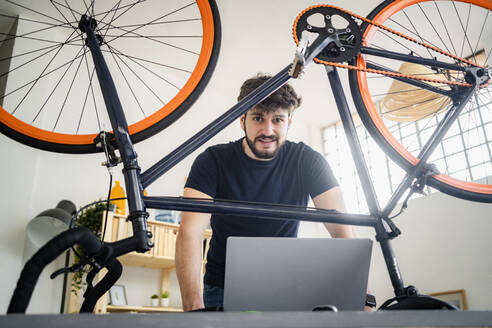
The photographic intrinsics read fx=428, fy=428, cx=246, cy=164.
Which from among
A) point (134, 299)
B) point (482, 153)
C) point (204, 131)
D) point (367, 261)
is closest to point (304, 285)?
point (367, 261)

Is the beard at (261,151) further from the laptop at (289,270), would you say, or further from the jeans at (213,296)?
the laptop at (289,270)

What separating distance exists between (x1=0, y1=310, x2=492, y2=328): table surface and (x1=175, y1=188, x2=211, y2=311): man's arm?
2.20 feet

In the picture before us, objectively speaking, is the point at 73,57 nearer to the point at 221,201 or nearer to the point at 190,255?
the point at 190,255

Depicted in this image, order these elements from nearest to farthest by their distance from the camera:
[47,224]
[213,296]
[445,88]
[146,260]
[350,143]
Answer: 1. [350,143]
2. [213,296]
3. [445,88]
4. [47,224]
5. [146,260]

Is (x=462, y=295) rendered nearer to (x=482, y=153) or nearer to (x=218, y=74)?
(x=482, y=153)

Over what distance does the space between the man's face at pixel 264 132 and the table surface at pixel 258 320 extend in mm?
1021

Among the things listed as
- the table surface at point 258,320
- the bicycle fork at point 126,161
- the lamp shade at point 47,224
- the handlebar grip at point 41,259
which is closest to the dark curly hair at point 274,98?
the bicycle fork at point 126,161

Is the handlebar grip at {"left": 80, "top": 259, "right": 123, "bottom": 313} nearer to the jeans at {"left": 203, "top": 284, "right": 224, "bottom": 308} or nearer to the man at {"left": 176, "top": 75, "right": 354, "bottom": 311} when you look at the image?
the man at {"left": 176, "top": 75, "right": 354, "bottom": 311}

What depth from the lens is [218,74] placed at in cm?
436

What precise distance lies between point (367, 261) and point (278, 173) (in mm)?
665

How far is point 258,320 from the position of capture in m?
0.36

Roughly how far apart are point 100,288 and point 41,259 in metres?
0.20

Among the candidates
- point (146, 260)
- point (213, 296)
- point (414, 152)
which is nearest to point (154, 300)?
point (146, 260)

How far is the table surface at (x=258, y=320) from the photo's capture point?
32 cm
